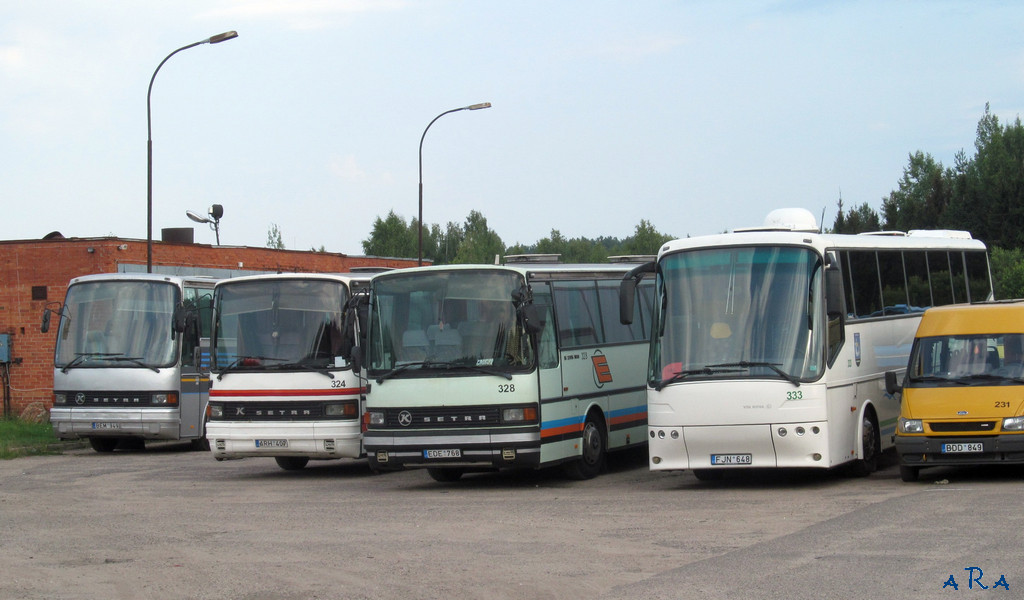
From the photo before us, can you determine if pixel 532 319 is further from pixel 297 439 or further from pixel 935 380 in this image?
pixel 935 380

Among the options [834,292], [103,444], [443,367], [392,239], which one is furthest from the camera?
[392,239]

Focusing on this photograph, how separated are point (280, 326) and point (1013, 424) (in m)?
10.1

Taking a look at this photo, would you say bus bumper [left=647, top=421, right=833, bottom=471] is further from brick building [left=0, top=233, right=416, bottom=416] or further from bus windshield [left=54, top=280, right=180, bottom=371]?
brick building [left=0, top=233, right=416, bottom=416]

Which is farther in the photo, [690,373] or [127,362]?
[127,362]

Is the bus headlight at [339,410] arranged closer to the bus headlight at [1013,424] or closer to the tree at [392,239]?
the bus headlight at [1013,424]

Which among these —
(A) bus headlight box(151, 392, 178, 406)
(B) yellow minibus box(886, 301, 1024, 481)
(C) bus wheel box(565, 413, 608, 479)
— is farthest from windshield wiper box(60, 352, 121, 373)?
(B) yellow minibus box(886, 301, 1024, 481)

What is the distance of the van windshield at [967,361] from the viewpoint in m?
15.8

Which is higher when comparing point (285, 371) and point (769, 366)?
point (285, 371)

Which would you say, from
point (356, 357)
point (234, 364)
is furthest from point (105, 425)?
point (356, 357)

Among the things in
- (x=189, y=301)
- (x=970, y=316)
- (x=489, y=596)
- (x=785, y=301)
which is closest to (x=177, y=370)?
(x=189, y=301)

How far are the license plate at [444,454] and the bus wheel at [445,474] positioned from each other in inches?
71.7

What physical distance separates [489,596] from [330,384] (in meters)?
9.77

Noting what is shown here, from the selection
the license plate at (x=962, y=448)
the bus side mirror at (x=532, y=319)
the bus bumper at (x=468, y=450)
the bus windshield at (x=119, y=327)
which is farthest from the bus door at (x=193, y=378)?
the license plate at (x=962, y=448)

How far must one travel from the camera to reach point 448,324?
17.1 metres
